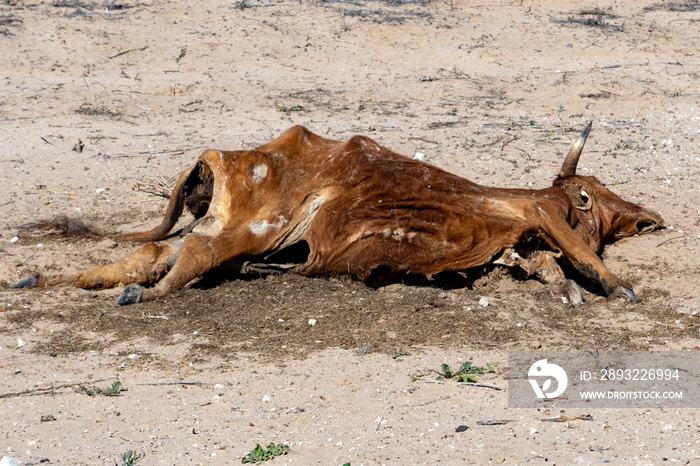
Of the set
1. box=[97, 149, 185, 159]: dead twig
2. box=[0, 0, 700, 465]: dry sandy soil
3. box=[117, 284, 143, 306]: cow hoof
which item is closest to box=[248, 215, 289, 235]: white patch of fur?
box=[0, 0, 700, 465]: dry sandy soil

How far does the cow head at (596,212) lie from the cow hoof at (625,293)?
2.39ft

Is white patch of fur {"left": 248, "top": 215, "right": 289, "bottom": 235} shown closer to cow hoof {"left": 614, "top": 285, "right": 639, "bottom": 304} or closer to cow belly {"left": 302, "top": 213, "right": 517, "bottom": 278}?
cow belly {"left": 302, "top": 213, "right": 517, "bottom": 278}

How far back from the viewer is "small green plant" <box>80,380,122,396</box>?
11.1 feet

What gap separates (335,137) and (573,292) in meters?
3.31

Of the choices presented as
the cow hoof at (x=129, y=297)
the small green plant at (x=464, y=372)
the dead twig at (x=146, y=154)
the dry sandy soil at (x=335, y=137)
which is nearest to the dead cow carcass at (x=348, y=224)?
the cow hoof at (x=129, y=297)

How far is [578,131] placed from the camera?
7.48m

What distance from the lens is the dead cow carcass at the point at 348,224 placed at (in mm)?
4574

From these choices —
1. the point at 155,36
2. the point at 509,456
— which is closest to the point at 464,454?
the point at 509,456

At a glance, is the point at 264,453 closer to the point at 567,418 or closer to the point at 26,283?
the point at 567,418

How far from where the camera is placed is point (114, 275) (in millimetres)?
4617

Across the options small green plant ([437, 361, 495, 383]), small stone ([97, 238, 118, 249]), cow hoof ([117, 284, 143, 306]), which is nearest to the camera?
small green plant ([437, 361, 495, 383])

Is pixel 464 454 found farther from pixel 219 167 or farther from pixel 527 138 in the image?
pixel 527 138

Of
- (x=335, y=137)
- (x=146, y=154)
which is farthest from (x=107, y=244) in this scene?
(x=335, y=137)

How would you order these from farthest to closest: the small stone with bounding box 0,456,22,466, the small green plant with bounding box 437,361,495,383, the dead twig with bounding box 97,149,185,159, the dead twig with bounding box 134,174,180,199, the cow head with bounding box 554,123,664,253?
the dead twig with bounding box 97,149,185,159
the dead twig with bounding box 134,174,180,199
the cow head with bounding box 554,123,664,253
the small green plant with bounding box 437,361,495,383
the small stone with bounding box 0,456,22,466
